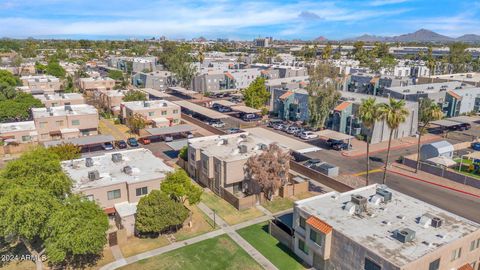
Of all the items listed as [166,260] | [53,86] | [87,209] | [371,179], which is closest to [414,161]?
[371,179]

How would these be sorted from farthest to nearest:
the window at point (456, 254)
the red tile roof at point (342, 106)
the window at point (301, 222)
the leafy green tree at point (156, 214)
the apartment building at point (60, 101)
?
the apartment building at point (60, 101)
the red tile roof at point (342, 106)
the leafy green tree at point (156, 214)
the window at point (301, 222)
the window at point (456, 254)

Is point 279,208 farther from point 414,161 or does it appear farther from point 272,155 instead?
point 414,161

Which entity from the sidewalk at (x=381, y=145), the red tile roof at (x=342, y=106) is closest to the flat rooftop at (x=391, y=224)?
the sidewalk at (x=381, y=145)

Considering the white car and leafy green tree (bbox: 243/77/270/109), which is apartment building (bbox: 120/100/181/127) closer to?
leafy green tree (bbox: 243/77/270/109)

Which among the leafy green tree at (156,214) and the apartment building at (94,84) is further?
the apartment building at (94,84)

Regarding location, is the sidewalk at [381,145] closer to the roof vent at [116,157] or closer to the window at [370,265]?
the window at [370,265]

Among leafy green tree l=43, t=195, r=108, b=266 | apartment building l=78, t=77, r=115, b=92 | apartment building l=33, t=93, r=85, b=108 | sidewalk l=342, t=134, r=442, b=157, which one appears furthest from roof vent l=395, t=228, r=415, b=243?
apartment building l=78, t=77, r=115, b=92
